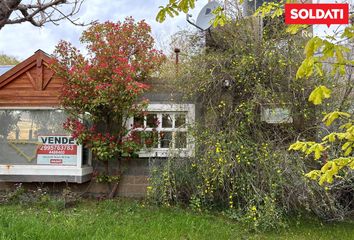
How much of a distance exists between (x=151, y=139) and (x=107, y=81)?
1669 millimetres

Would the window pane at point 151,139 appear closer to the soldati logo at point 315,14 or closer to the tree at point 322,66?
the tree at point 322,66

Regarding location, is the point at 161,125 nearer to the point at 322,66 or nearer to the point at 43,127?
the point at 43,127

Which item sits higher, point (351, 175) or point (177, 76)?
point (177, 76)

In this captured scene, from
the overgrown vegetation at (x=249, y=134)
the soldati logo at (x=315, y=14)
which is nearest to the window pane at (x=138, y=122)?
the overgrown vegetation at (x=249, y=134)

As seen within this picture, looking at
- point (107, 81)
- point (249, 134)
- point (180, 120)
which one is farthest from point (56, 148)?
point (249, 134)

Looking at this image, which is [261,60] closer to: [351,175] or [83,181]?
[351,175]

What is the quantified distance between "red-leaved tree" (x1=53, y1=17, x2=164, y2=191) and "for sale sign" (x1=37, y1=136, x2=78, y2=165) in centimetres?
57

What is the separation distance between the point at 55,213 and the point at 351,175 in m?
5.56

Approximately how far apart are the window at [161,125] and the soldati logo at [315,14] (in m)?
4.73

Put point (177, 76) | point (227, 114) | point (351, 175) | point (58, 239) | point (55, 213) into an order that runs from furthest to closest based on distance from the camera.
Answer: point (177, 76) < point (227, 114) < point (55, 213) < point (351, 175) < point (58, 239)

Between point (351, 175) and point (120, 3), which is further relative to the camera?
point (120, 3)

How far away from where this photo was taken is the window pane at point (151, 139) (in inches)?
316

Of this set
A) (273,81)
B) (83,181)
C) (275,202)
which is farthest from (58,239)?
(273,81)

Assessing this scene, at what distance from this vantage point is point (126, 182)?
8.57 meters
